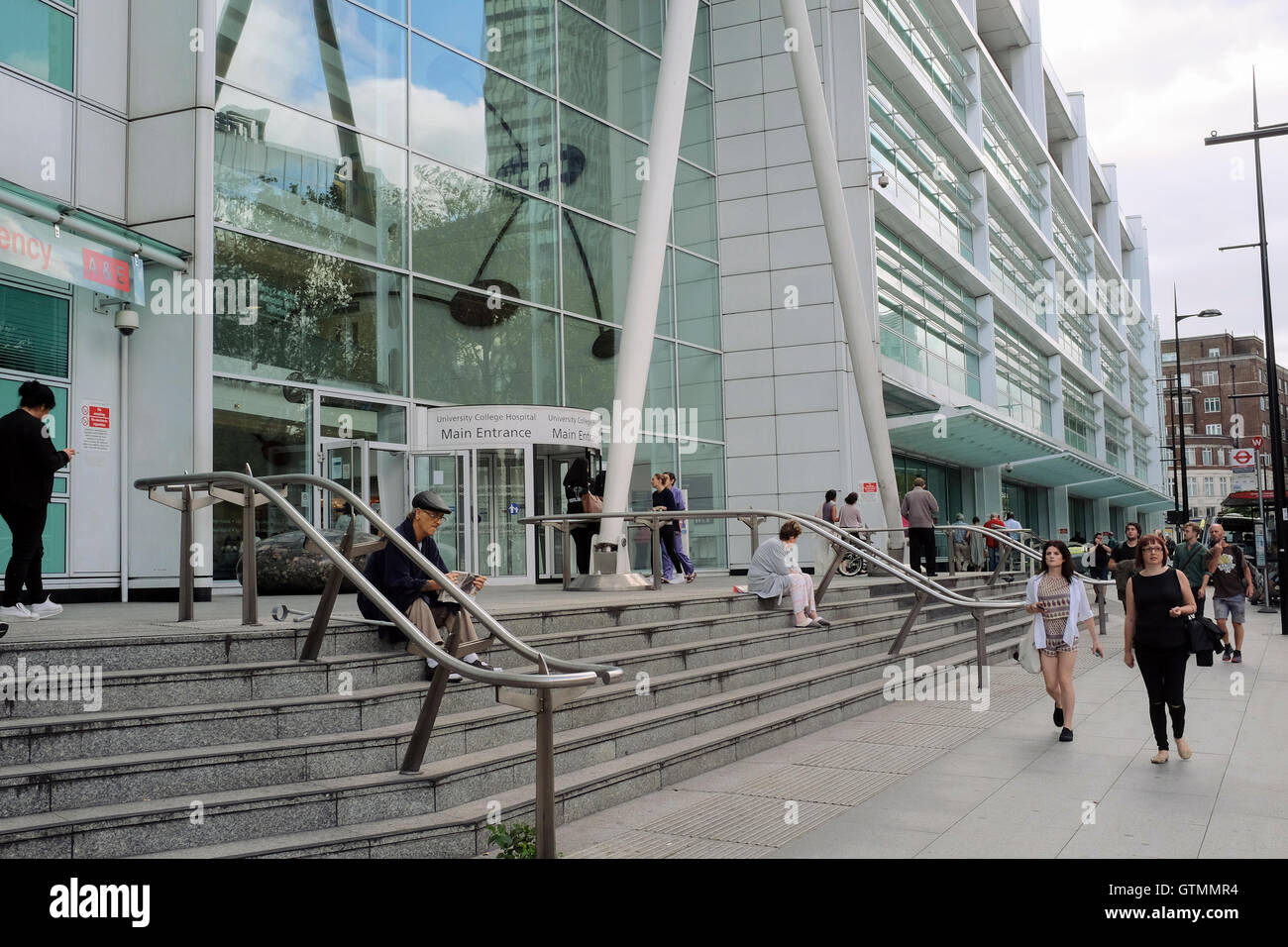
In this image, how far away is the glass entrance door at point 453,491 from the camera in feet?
53.8

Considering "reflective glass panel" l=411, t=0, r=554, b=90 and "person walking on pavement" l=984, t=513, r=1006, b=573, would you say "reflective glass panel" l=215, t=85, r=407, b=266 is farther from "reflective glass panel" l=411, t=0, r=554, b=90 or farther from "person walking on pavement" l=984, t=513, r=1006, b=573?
"person walking on pavement" l=984, t=513, r=1006, b=573

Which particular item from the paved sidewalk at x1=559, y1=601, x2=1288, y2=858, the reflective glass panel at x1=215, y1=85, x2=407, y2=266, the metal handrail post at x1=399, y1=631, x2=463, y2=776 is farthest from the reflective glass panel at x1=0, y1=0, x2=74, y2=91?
the paved sidewalk at x1=559, y1=601, x2=1288, y2=858

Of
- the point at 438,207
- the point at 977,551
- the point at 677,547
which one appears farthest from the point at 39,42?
the point at 977,551

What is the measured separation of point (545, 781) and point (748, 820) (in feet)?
5.93

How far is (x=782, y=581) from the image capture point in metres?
11.2

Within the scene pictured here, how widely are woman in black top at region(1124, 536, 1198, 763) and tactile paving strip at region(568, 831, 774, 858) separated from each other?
12.4ft

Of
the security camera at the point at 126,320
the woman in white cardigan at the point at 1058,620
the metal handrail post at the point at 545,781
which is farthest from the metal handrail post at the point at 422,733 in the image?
the security camera at the point at 126,320

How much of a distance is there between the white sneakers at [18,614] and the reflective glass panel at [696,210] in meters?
19.7

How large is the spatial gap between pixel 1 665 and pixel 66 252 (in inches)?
280

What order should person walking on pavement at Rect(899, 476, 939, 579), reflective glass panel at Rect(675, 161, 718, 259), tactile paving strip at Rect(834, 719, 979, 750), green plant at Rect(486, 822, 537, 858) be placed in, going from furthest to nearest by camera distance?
reflective glass panel at Rect(675, 161, 718, 259), person walking on pavement at Rect(899, 476, 939, 579), tactile paving strip at Rect(834, 719, 979, 750), green plant at Rect(486, 822, 537, 858)

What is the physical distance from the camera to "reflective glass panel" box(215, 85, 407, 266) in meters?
14.2

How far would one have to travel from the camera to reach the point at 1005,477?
147 ft
